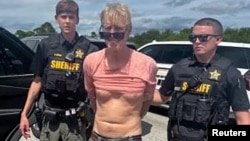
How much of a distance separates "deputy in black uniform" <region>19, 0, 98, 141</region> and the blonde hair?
795 mm

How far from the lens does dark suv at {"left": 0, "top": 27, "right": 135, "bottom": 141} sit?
4633 millimetres

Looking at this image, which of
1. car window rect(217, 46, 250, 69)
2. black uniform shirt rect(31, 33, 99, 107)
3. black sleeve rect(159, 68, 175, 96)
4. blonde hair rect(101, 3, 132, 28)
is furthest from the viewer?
car window rect(217, 46, 250, 69)

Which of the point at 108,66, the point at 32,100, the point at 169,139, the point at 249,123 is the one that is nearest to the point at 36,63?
the point at 32,100

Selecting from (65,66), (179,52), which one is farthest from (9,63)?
(179,52)

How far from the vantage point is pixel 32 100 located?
152 inches

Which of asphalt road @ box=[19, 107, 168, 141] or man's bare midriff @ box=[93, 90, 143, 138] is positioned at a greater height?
man's bare midriff @ box=[93, 90, 143, 138]

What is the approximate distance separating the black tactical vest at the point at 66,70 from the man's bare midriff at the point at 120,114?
0.73m

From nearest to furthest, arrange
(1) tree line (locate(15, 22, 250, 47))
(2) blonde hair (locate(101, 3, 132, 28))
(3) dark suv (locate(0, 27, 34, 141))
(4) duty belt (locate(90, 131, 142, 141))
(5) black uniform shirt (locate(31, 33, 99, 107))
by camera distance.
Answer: (2) blonde hair (locate(101, 3, 132, 28)), (4) duty belt (locate(90, 131, 142, 141)), (5) black uniform shirt (locate(31, 33, 99, 107)), (3) dark suv (locate(0, 27, 34, 141)), (1) tree line (locate(15, 22, 250, 47))

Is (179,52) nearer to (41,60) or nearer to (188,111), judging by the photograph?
(41,60)

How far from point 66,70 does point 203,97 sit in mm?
1231

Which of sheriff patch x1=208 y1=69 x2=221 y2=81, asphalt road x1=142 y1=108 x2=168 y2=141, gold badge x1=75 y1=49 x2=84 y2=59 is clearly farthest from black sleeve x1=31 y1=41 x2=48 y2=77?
asphalt road x1=142 y1=108 x2=168 y2=141

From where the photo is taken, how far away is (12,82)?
4676mm

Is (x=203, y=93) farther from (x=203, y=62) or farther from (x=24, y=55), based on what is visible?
(x=24, y=55)

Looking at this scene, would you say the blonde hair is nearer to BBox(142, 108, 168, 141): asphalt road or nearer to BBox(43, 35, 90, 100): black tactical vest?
BBox(43, 35, 90, 100): black tactical vest
